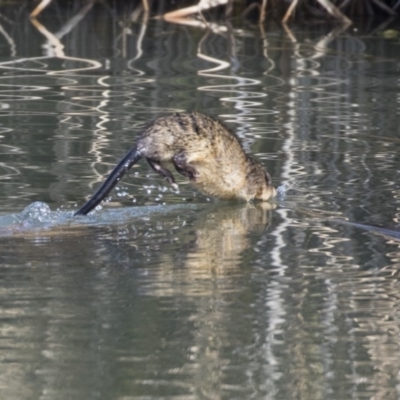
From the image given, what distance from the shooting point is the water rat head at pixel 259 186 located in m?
6.09

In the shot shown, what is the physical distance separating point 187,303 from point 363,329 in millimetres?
619

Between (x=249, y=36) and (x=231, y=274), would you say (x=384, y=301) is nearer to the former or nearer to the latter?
(x=231, y=274)

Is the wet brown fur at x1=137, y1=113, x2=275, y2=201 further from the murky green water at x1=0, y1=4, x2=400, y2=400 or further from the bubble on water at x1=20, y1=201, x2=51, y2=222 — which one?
the bubble on water at x1=20, y1=201, x2=51, y2=222

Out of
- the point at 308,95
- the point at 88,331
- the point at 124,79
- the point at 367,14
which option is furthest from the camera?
the point at 367,14

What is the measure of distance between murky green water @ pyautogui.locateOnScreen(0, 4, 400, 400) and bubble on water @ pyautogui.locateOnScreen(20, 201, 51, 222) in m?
0.01

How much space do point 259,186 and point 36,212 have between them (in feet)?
3.57

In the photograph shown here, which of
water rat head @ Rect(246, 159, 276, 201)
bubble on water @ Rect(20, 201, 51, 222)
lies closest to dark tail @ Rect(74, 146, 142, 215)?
bubble on water @ Rect(20, 201, 51, 222)

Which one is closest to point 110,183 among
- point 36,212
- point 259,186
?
point 36,212

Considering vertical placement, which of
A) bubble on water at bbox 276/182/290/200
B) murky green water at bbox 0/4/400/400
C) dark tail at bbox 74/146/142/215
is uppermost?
dark tail at bbox 74/146/142/215

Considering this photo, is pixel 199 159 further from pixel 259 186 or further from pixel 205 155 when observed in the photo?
pixel 259 186

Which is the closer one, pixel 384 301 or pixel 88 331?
pixel 88 331

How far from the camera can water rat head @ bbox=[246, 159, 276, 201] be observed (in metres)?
6.09

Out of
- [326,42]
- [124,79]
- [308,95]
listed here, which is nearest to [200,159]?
[308,95]

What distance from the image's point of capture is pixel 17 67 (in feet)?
32.8
